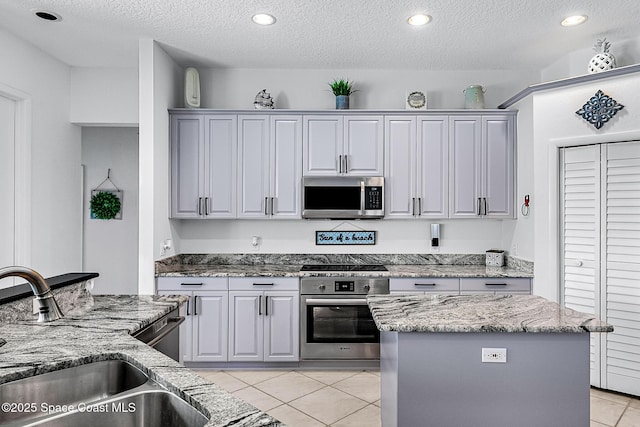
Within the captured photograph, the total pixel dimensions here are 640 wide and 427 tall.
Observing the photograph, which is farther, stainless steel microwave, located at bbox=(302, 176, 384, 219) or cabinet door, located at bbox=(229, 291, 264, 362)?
stainless steel microwave, located at bbox=(302, 176, 384, 219)

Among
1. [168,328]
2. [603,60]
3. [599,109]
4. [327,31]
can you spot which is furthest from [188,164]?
[603,60]

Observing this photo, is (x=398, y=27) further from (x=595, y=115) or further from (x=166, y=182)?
(x=166, y=182)

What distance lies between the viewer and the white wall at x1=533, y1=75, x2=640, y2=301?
10.6ft

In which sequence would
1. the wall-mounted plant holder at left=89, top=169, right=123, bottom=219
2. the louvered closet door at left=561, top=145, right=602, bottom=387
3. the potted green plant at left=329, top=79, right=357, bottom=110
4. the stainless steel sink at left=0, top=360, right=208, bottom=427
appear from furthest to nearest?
the wall-mounted plant holder at left=89, top=169, right=123, bottom=219, the potted green plant at left=329, top=79, right=357, bottom=110, the louvered closet door at left=561, top=145, right=602, bottom=387, the stainless steel sink at left=0, top=360, right=208, bottom=427

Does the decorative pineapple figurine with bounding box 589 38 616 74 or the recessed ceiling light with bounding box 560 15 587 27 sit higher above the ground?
the recessed ceiling light with bounding box 560 15 587 27

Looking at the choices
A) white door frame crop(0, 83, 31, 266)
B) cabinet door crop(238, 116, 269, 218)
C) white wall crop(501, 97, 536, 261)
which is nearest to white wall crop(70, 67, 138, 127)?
white door frame crop(0, 83, 31, 266)

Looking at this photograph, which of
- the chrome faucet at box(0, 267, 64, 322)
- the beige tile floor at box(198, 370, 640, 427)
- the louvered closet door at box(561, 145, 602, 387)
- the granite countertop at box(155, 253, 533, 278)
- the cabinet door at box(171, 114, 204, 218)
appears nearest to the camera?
the chrome faucet at box(0, 267, 64, 322)

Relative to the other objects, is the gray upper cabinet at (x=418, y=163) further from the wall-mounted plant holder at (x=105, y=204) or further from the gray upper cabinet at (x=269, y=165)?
the wall-mounted plant holder at (x=105, y=204)

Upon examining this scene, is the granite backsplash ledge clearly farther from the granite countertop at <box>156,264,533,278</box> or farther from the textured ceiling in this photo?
the textured ceiling

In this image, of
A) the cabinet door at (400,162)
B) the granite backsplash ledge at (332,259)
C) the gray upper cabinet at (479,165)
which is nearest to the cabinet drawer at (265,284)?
the granite backsplash ledge at (332,259)

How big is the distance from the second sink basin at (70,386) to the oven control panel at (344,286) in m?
2.37

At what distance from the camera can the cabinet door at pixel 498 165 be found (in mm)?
3917

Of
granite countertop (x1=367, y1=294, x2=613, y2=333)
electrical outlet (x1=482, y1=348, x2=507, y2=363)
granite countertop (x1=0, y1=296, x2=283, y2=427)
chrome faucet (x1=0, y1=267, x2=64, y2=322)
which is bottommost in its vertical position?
electrical outlet (x1=482, y1=348, x2=507, y2=363)

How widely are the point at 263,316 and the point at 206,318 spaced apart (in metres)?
0.49
